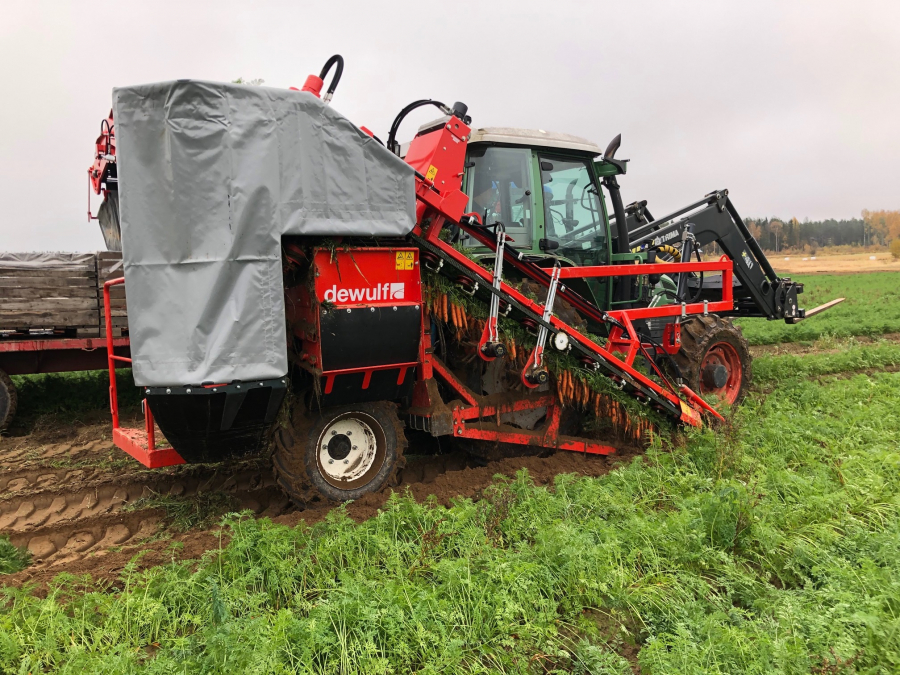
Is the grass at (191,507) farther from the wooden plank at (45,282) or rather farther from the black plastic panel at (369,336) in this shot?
the wooden plank at (45,282)

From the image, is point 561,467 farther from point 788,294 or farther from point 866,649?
point 788,294

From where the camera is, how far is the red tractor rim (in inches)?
300

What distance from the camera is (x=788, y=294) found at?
912 centimetres

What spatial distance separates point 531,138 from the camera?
238 inches

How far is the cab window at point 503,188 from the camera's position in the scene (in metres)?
5.90

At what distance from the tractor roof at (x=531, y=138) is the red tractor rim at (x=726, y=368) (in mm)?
3084

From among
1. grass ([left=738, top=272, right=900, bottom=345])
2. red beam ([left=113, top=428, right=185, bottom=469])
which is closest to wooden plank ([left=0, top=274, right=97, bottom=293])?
red beam ([left=113, top=428, right=185, bottom=469])

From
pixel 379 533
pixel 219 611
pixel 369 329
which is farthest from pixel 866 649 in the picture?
pixel 369 329

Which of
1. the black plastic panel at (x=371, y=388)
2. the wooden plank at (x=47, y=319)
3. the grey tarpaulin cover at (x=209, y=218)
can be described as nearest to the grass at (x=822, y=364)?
the black plastic panel at (x=371, y=388)

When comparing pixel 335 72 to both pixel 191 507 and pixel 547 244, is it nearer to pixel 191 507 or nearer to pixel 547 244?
pixel 547 244

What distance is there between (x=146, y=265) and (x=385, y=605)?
2399 mm

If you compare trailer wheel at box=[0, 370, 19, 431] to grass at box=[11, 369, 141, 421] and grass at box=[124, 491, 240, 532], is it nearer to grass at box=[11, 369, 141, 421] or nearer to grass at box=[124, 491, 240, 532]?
grass at box=[11, 369, 141, 421]

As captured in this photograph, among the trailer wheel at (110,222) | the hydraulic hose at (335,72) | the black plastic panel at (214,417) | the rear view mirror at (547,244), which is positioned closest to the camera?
the black plastic panel at (214,417)

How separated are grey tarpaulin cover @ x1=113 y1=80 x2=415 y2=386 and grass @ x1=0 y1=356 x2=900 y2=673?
3.89 ft
